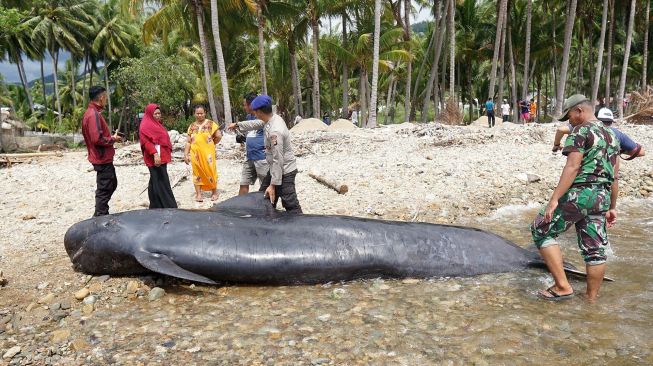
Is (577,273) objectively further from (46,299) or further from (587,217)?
(46,299)

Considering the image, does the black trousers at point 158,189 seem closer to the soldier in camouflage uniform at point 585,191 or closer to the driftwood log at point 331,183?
the driftwood log at point 331,183

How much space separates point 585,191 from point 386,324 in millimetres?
2037

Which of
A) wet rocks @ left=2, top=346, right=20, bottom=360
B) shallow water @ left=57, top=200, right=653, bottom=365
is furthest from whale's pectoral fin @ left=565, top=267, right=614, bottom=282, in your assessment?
wet rocks @ left=2, top=346, right=20, bottom=360

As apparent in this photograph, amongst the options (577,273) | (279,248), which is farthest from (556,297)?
(279,248)

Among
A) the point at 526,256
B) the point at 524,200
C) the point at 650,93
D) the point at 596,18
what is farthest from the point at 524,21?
the point at 526,256

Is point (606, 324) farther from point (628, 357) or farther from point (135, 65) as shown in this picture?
point (135, 65)

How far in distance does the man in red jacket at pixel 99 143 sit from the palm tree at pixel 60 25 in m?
37.6

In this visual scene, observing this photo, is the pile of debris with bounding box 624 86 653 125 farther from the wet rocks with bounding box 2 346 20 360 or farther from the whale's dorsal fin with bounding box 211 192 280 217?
the wet rocks with bounding box 2 346 20 360

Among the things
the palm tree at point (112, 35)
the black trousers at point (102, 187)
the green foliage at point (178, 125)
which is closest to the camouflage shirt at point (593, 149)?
the black trousers at point (102, 187)

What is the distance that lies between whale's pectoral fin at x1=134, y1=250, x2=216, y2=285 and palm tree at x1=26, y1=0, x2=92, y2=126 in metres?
39.9

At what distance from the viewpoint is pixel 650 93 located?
72.3ft

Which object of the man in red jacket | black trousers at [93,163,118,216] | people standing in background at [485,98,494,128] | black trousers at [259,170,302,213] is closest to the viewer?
black trousers at [259,170,302,213]

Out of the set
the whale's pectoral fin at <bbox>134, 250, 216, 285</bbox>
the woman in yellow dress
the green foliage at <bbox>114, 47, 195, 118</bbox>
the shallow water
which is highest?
the green foliage at <bbox>114, 47, 195, 118</bbox>

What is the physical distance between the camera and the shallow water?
3250 millimetres
